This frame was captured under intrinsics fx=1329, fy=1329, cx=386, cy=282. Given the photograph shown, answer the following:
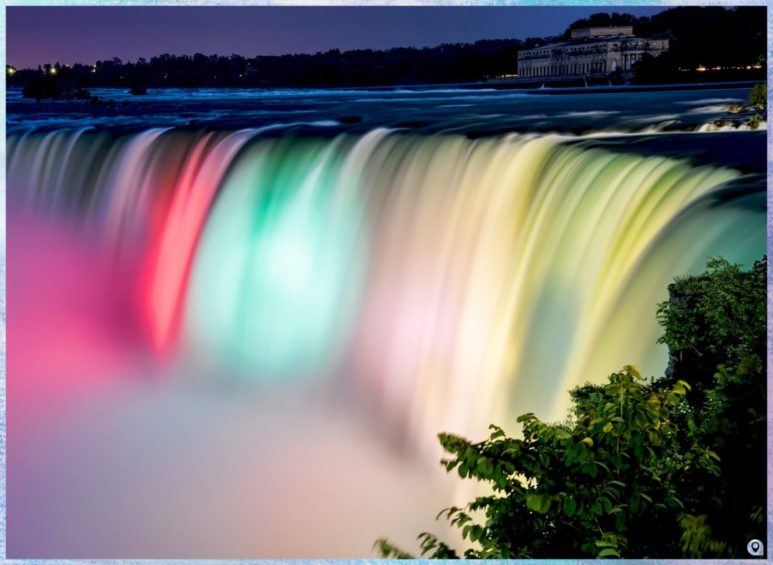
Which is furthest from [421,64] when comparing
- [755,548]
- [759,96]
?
[755,548]

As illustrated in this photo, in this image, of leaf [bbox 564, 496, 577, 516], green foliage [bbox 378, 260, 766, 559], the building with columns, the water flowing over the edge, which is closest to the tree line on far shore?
the building with columns

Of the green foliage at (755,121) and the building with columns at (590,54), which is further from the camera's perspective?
the building with columns at (590,54)

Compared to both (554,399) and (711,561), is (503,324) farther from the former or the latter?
(711,561)

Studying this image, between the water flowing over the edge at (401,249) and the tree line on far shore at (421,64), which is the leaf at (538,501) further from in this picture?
the tree line on far shore at (421,64)

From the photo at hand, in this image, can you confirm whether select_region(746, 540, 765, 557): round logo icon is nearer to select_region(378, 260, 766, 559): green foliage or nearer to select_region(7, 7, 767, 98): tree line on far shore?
select_region(378, 260, 766, 559): green foliage

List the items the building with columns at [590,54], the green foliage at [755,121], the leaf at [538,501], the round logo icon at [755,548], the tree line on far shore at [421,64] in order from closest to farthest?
the leaf at [538,501]
the round logo icon at [755,548]
the tree line on far shore at [421,64]
the green foliage at [755,121]
the building with columns at [590,54]

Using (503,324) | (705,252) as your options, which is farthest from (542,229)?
(705,252)

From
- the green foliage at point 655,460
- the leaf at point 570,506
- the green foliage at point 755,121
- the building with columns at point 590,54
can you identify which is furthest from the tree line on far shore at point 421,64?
the leaf at point 570,506

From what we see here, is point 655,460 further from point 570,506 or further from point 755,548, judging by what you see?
point 755,548
